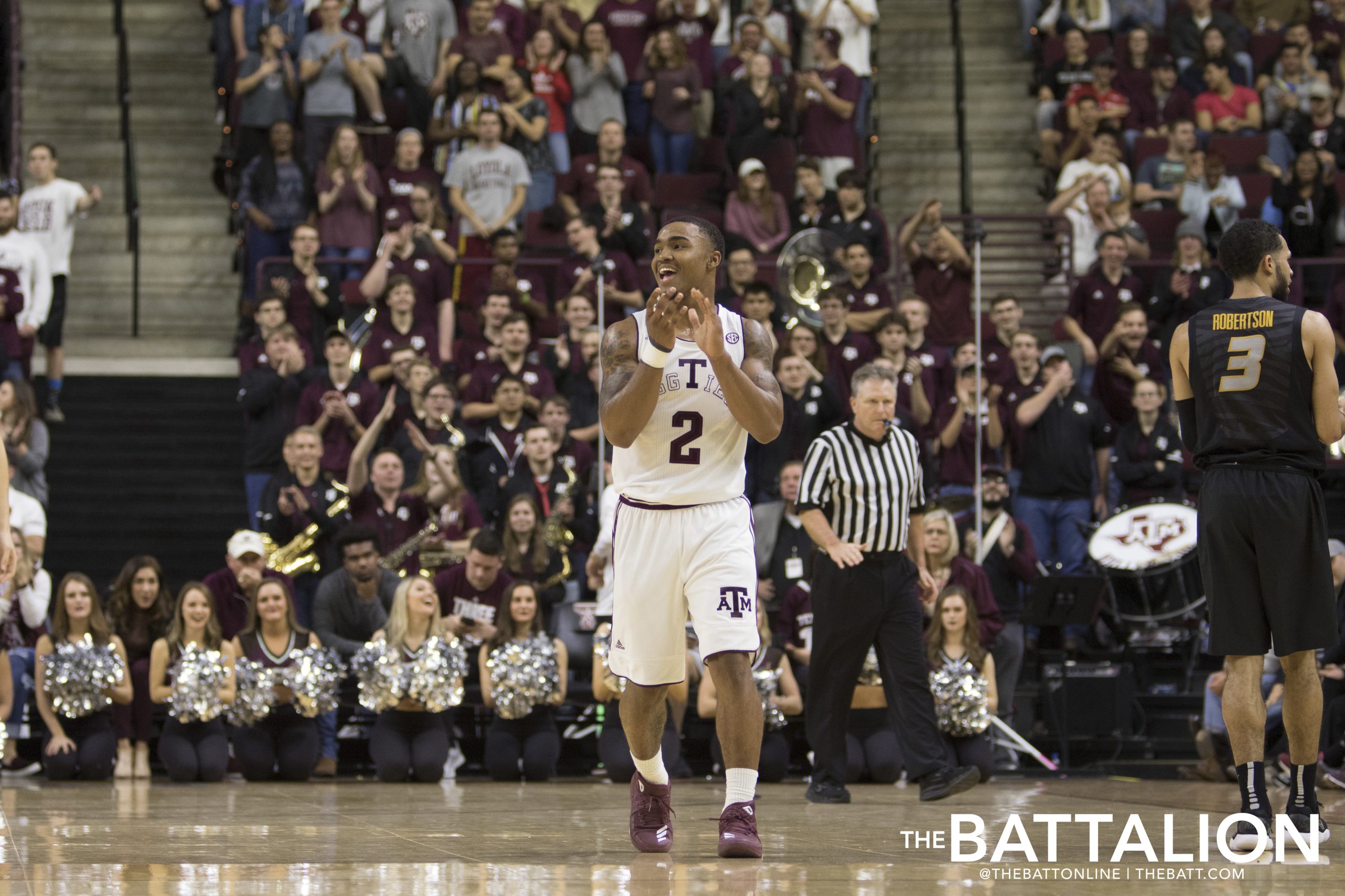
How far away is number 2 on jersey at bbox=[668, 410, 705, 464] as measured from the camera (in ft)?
20.1

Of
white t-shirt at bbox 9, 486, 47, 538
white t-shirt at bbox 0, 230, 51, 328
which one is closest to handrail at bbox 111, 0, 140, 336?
white t-shirt at bbox 0, 230, 51, 328

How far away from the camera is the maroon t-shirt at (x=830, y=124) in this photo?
54.7 feet

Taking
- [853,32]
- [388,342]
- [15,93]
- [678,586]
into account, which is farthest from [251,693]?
[853,32]

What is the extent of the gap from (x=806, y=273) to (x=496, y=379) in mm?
2740

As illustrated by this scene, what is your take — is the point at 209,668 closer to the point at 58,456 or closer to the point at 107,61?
the point at 58,456

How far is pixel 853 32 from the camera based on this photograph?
57.1 ft

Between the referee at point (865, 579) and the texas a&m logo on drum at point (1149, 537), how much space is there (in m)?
3.60

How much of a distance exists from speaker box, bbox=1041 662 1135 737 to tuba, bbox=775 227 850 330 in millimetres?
4140

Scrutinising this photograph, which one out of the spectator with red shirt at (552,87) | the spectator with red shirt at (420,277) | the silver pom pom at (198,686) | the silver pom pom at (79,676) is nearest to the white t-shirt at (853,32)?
the spectator with red shirt at (552,87)

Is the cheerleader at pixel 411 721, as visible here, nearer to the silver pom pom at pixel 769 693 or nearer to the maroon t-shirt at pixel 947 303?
the silver pom pom at pixel 769 693

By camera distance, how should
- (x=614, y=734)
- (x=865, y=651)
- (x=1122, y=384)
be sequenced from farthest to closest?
(x=1122, y=384), (x=614, y=734), (x=865, y=651)

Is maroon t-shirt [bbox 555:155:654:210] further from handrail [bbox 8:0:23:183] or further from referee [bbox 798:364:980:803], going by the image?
referee [bbox 798:364:980:803]

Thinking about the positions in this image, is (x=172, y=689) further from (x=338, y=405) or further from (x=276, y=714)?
(x=338, y=405)

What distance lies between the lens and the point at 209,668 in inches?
415
